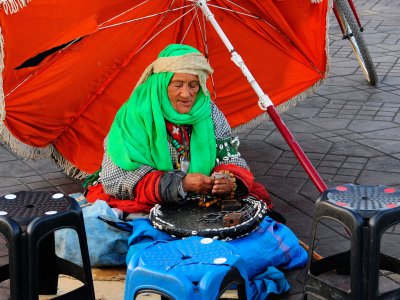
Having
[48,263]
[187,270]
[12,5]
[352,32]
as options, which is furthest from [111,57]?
[352,32]

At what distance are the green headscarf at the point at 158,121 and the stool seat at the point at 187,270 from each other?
3.52 feet

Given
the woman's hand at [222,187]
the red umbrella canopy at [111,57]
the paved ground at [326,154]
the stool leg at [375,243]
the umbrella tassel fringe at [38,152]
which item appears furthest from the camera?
the paved ground at [326,154]

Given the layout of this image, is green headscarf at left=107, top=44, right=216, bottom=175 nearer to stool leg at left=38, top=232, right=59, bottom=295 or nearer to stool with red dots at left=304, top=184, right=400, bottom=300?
stool leg at left=38, top=232, right=59, bottom=295

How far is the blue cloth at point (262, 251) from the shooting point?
406 cm

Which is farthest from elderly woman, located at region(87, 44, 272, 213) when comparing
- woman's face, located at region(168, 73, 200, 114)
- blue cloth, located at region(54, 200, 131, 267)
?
blue cloth, located at region(54, 200, 131, 267)

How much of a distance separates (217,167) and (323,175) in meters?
1.33

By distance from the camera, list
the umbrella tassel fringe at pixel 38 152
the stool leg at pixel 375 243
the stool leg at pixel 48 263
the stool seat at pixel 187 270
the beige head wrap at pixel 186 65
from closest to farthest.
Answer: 1. the stool seat at pixel 187 270
2. the stool leg at pixel 375 243
3. the stool leg at pixel 48 263
4. the beige head wrap at pixel 186 65
5. the umbrella tassel fringe at pixel 38 152

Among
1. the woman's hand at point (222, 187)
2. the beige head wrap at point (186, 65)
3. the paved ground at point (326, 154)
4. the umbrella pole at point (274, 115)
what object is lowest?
the paved ground at point (326, 154)

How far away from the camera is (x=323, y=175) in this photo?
571 centimetres

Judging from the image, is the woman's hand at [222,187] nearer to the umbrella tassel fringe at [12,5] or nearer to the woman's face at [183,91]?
the woman's face at [183,91]

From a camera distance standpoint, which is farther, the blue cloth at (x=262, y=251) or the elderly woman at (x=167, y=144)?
the elderly woman at (x=167, y=144)

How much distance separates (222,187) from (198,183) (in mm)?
125

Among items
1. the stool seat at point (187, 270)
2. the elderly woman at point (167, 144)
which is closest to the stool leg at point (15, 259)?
the stool seat at point (187, 270)

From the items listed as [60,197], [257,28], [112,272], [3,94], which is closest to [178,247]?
[60,197]
